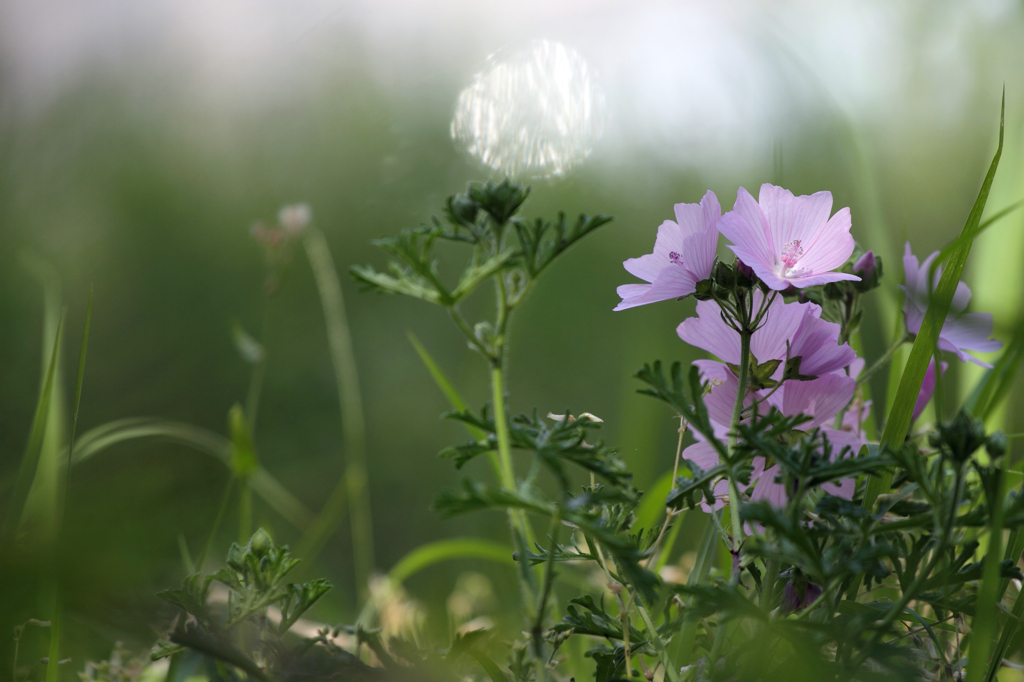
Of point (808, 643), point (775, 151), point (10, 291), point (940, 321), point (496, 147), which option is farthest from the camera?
point (10, 291)

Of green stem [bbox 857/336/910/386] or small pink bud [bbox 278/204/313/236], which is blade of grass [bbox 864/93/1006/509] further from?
small pink bud [bbox 278/204/313/236]

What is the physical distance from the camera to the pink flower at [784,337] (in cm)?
40

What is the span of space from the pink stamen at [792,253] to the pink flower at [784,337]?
3cm

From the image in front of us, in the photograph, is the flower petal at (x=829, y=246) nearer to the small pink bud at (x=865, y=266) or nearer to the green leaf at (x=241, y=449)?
the small pink bud at (x=865, y=266)

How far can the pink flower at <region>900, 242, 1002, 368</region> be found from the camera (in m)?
0.47

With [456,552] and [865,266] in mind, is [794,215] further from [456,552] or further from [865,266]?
[456,552]

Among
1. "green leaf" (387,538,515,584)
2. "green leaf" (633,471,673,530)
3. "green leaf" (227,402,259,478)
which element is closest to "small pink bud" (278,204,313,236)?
"green leaf" (227,402,259,478)

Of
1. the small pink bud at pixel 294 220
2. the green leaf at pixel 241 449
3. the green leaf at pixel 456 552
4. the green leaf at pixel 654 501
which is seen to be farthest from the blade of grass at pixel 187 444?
the green leaf at pixel 654 501

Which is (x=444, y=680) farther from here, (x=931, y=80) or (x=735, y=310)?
(x=931, y=80)

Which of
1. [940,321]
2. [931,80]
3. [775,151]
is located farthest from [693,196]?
[940,321]

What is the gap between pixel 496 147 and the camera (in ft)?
4.00

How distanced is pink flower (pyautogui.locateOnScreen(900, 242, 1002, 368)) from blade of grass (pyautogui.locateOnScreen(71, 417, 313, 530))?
71 cm

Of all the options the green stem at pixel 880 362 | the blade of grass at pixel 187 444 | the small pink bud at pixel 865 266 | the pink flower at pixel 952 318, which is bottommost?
the blade of grass at pixel 187 444

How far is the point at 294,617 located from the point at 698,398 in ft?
0.90
